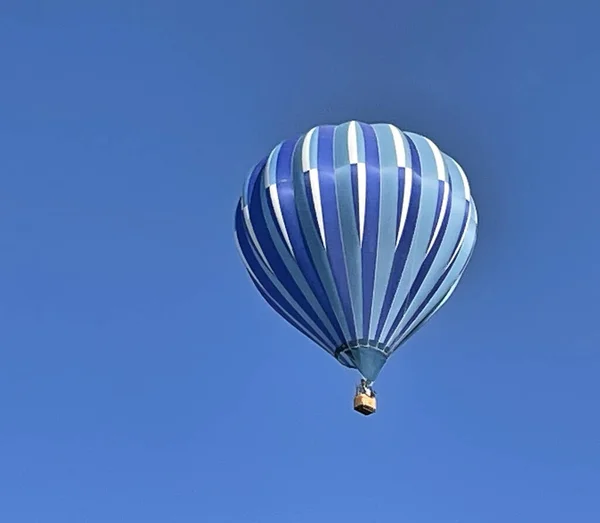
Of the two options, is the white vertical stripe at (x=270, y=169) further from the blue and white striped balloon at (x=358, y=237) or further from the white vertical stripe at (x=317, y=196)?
the white vertical stripe at (x=317, y=196)

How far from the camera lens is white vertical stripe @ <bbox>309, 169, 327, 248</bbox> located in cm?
2105

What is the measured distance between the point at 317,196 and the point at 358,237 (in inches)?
40.3

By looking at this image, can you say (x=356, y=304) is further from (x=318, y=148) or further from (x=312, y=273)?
(x=318, y=148)

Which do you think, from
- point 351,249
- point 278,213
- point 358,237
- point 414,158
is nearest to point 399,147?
point 414,158

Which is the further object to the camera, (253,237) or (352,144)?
(253,237)

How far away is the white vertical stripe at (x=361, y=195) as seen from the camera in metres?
21.0

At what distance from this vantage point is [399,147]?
71.7ft

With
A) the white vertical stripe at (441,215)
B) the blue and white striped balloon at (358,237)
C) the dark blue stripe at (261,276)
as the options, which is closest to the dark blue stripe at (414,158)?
the blue and white striped balloon at (358,237)

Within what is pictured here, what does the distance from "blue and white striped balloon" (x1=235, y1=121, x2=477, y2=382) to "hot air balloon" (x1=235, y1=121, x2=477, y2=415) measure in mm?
17

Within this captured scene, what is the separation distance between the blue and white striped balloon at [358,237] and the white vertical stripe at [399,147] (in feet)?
0.08

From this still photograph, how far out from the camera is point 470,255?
74.2ft

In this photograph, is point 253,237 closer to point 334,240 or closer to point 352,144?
point 334,240

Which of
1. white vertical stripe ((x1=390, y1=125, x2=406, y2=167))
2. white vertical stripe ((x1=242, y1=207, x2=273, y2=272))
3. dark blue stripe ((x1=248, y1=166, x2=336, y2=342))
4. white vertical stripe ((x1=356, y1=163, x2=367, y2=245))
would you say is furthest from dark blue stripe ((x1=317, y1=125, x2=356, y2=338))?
white vertical stripe ((x1=242, y1=207, x2=273, y2=272))

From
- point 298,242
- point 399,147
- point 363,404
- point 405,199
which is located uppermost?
point 399,147
